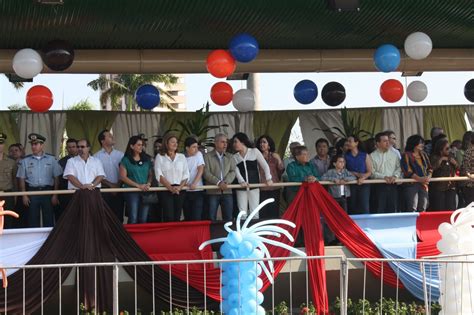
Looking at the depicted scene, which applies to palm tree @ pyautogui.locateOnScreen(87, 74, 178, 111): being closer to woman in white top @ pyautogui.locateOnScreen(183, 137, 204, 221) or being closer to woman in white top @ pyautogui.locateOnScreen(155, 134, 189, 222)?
woman in white top @ pyautogui.locateOnScreen(183, 137, 204, 221)

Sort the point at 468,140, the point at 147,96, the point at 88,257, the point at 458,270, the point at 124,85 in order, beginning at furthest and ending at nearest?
the point at 124,85
the point at 147,96
the point at 468,140
the point at 88,257
the point at 458,270

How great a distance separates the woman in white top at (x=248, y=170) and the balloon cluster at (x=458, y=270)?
8.47 ft

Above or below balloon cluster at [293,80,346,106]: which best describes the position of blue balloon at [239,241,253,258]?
below

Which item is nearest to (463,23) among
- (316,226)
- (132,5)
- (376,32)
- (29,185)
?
(376,32)

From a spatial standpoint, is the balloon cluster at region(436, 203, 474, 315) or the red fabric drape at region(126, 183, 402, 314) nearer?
the balloon cluster at region(436, 203, 474, 315)

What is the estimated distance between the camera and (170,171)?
1069 cm

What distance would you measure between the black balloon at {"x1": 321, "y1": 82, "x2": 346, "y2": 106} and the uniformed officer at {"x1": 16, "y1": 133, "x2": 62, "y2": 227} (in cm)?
473

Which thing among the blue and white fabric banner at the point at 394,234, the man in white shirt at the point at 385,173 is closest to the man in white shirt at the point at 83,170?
the blue and white fabric banner at the point at 394,234

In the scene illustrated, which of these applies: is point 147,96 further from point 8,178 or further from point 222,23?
point 8,178

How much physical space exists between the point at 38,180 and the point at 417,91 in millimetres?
6091

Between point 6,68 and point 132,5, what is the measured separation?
8.02ft

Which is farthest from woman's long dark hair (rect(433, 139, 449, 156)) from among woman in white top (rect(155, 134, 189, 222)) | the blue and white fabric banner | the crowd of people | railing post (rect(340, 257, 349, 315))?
railing post (rect(340, 257, 349, 315))

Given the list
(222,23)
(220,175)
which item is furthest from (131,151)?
(222,23)

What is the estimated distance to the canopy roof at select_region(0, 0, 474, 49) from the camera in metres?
11.3
